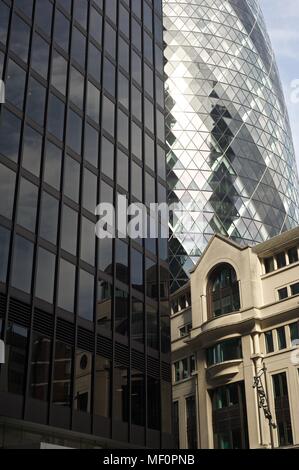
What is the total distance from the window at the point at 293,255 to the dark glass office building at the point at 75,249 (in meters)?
21.9

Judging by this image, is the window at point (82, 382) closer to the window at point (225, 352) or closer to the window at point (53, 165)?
the window at point (53, 165)

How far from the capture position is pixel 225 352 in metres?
60.4

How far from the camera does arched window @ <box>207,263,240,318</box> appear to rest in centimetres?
6206

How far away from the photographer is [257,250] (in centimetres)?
6172

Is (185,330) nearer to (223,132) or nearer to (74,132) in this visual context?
(74,132)

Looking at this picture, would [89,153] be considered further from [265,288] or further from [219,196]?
[219,196]

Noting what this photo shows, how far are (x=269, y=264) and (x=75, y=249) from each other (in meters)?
34.0

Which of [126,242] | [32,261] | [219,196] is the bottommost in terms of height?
[32,261]

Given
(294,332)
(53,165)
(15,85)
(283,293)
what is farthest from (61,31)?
(294,332)

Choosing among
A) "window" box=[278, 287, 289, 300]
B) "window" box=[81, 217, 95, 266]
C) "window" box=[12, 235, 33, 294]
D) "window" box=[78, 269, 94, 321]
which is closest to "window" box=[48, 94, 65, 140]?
"window" box=[81, 217, 95, 266]

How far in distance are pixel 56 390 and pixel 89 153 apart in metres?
13.1
